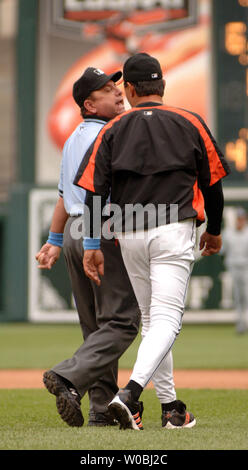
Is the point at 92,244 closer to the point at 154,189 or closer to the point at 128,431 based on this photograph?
the point at 154,189

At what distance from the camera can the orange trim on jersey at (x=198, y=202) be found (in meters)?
4.48

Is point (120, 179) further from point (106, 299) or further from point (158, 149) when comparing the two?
point (106, 299)

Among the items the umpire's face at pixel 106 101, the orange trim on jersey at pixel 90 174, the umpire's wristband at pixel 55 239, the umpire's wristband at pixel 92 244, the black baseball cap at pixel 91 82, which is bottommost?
the umpire's wristband at pixel 55 239

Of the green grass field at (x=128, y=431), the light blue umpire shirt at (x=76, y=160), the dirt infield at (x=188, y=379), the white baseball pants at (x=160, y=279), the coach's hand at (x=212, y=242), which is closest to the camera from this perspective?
the green grass field at (x=128, y=431)

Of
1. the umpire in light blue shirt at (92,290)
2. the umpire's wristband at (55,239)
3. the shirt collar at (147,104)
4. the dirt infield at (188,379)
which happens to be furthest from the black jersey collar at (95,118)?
the dirt infield at (188,379)

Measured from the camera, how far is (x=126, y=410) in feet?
13.9

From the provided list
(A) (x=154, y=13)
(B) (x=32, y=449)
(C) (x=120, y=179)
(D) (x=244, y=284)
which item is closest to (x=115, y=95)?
(C) (x=120, y=179)

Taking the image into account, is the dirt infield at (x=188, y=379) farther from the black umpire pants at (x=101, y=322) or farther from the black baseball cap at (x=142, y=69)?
the black baseball cap at (x=142, y=69)

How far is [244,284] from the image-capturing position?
1443cm

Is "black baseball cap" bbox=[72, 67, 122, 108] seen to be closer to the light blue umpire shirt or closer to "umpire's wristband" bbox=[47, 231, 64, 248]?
the light blue umpire shirt

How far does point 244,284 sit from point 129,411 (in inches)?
406

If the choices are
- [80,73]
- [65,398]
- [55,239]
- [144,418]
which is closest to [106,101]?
[55,239]

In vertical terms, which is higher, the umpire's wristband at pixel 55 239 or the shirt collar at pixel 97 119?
the shirt collar at pixel 97 119
